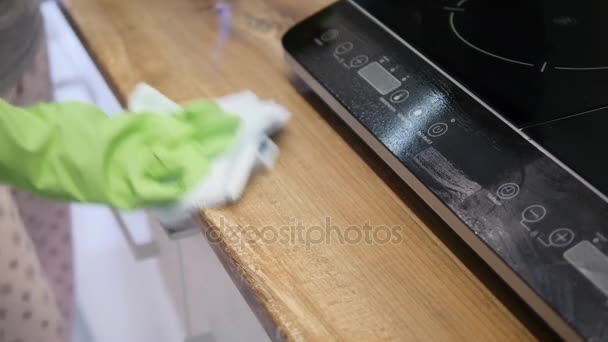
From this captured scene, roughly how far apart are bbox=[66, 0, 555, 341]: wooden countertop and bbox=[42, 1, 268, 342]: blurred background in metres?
0.15

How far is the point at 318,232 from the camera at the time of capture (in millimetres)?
396

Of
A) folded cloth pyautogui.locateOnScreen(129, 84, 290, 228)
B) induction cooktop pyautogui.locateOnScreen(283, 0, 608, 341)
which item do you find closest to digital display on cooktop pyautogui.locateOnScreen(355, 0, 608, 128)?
induction cooktop pyautogui.locateOnScreen(283, 0, 608, 341)

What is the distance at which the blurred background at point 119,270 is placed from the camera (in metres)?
0.64

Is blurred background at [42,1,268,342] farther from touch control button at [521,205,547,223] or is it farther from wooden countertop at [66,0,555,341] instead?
touch control button at [521,205,547,223]

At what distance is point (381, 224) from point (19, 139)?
264mm

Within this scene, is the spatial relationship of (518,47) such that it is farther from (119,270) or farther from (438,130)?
(119,270)

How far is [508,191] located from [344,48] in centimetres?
20

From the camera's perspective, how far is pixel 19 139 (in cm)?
40

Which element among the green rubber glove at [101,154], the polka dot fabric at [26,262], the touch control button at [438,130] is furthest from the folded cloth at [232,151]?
the polka dot fabric at [26,262]

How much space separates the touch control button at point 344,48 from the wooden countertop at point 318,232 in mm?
46

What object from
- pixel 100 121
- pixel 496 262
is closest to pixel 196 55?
pixel 100 121

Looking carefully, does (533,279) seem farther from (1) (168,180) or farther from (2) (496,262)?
(1) (168,180)

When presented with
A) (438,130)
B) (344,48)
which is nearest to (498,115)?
(438,130)

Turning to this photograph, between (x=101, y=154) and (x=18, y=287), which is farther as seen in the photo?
(x=18, y=287)
